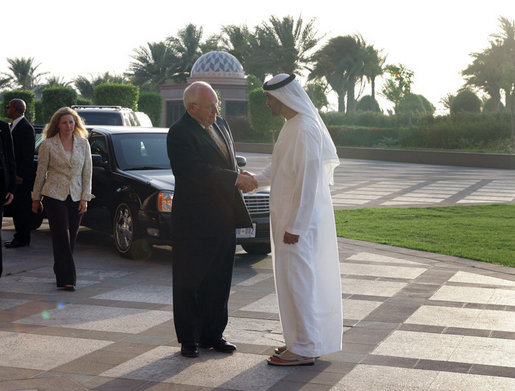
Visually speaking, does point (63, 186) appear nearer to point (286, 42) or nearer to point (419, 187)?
point (419, 187)

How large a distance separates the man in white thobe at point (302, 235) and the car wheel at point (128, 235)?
4131 mm

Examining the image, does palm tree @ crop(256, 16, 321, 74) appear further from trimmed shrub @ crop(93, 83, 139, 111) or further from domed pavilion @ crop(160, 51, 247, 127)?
trimmed shrub @ crop(93, 83, 139, 111)

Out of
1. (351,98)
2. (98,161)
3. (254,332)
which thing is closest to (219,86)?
(351,98)

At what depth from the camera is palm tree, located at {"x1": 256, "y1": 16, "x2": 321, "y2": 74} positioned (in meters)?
60.5

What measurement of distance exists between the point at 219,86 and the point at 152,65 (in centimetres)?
1574

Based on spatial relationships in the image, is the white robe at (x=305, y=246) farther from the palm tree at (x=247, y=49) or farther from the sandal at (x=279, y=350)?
the palm tree at (x=247, y=49)

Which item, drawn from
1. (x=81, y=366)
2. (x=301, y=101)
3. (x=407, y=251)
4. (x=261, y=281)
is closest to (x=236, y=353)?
(x=81, y=366)

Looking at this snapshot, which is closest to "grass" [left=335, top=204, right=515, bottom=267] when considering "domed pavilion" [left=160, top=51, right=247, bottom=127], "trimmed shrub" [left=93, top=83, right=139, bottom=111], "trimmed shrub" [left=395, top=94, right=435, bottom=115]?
"trimmed shrub" [left=93, top=83, right=139, bottom=111]

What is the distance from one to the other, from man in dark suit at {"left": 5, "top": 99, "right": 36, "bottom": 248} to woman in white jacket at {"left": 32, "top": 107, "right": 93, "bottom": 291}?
2041mm

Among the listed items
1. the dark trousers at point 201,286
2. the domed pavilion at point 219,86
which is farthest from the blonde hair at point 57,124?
the domed pavilion at point 219,86

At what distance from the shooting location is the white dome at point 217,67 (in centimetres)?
5725

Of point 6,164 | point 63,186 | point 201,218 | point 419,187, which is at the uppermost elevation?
point 6,164

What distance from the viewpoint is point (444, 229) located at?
39.4 ft

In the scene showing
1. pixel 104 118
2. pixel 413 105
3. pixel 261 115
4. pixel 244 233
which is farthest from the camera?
pixel 413 105
